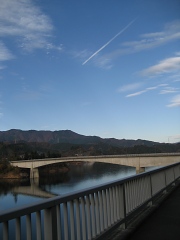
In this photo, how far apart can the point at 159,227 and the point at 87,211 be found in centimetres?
195

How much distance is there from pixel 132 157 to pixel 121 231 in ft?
208

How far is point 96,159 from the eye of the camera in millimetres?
75250

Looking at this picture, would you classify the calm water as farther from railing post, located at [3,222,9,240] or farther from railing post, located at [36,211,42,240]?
railing post, located at [3,222,9,240]

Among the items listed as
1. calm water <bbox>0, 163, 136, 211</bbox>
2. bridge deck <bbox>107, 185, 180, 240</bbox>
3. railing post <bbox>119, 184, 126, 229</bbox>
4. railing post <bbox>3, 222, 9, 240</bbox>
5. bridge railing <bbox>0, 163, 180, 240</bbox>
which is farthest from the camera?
calm water <bbox>0, 163, 136, 211</bbox>

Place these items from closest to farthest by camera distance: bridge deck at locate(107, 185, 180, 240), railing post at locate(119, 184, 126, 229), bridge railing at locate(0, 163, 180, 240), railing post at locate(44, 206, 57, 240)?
bridge railing at locate(0, 163, 180, 240) → railing post at locate(44, 206, 57, 240) → bridge deck at locate(107, 185, 180, 240) → railing post at locate(119, 184, 126, 229)

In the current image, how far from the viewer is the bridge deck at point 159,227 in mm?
4805

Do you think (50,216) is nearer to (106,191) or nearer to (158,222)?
(106,191)

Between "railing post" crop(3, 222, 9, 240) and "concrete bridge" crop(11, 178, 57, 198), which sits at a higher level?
"railing post" crop(3, 222, 9, 240)

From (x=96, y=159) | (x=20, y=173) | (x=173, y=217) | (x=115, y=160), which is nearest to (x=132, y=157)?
(x=115, y=160)

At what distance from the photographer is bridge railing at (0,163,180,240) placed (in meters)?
2.91

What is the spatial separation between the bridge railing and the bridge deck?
27 centimetres

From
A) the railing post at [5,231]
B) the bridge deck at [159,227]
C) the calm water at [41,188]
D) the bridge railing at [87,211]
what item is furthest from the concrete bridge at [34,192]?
the railing post at [5,231]

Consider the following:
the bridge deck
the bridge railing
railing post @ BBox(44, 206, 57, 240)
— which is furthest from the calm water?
railing post @ BBox(44, 206, 57, 240)

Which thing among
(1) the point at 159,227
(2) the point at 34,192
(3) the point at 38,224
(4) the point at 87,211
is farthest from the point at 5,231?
(2) the point at 34,192
